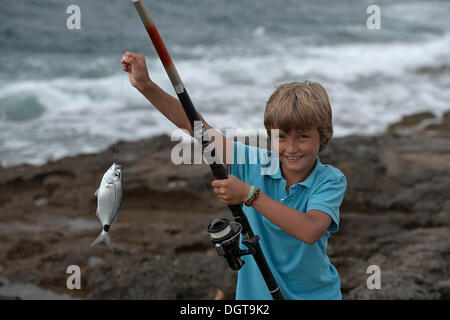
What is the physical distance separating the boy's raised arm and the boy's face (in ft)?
1.00

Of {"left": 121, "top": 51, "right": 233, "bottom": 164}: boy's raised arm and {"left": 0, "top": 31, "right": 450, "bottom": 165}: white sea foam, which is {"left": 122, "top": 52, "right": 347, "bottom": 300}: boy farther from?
{"left": 0, "top": 31, "right": 450, "bottom": 165}: white sea foam

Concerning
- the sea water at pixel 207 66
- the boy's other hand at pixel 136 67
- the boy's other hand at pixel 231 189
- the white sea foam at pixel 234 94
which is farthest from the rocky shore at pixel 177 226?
the sea water at pixel 207 66

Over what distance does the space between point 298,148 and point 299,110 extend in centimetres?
16

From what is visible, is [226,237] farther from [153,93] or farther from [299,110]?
[153,93]

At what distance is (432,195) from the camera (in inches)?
208

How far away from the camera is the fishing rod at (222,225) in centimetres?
180

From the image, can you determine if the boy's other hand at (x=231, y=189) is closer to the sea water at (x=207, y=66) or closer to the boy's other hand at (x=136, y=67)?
the boy's other hand at (x=136, y=67)

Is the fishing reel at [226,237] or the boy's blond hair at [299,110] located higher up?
the boy's blond hair at [299,110]

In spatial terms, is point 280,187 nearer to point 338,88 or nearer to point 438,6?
point 338,88

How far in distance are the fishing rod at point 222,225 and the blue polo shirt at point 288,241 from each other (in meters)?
0.15

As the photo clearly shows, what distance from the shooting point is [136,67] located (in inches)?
82.0

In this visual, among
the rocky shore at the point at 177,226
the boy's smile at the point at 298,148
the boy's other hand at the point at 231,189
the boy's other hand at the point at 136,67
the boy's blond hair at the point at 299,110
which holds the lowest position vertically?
the rocky shore at the point at 177,226

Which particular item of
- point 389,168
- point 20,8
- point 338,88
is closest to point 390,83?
point 338,88
